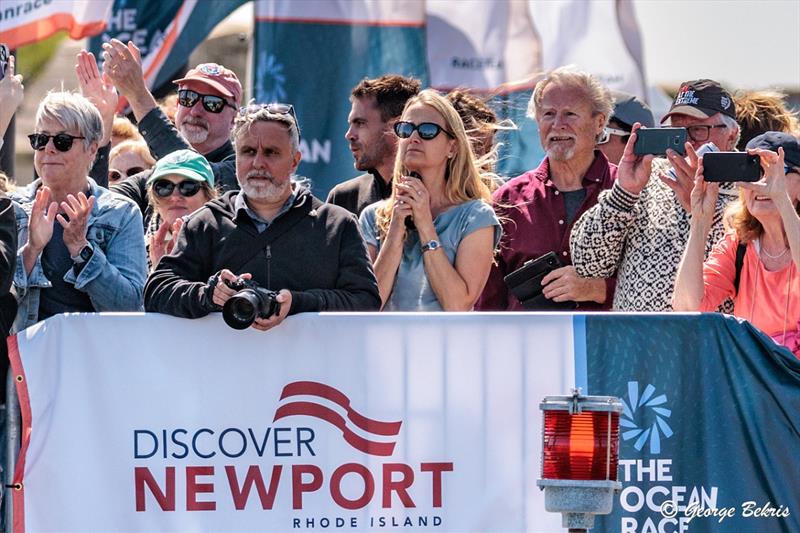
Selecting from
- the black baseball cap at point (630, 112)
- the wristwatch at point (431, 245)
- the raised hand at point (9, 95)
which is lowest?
the wristwatch at point (431, 245)

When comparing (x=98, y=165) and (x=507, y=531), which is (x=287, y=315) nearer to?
(x=507, y=531)

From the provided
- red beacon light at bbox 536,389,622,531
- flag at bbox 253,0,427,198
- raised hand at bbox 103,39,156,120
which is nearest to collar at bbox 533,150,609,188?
raised hand at bbox 103,39,156,120

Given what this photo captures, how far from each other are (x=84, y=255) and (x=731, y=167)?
2490 mm

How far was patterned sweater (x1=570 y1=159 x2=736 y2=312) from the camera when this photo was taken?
670cm

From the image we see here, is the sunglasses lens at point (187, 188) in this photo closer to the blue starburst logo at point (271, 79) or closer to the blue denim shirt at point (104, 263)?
the blue denim shirt at point (104, 263)

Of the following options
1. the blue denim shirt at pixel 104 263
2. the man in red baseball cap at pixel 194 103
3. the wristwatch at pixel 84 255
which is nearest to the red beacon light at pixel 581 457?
A: the blue denim shirt at pixel 104 263

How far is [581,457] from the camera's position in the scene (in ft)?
16.3

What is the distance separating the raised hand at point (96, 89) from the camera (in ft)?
25.2

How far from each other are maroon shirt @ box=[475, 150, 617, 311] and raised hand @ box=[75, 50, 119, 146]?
1.96 meters

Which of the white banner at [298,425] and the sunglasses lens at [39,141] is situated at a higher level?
Answer: the sunglasses lens at [39,141]

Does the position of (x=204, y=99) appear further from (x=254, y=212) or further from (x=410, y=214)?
(x=254, y=212)

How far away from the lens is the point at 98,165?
7.42 m

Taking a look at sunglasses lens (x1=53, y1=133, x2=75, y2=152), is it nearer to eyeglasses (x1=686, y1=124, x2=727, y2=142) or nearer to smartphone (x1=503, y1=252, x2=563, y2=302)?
smartphone (x1=503, y1=252, x2=563, y2=302)

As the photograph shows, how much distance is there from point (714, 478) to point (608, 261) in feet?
4.58
